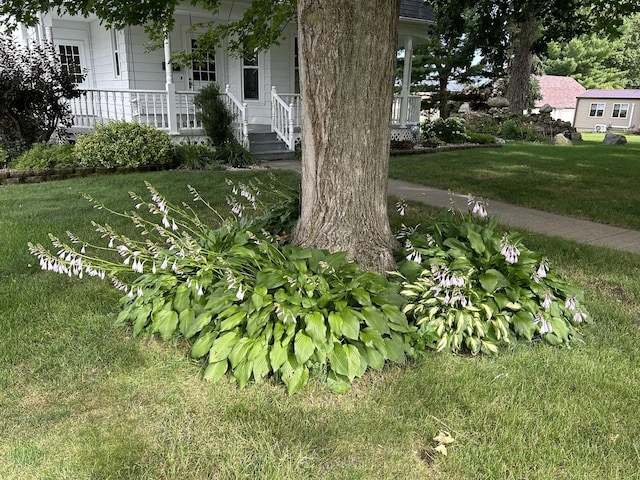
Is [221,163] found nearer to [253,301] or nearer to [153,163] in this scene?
[153,163]

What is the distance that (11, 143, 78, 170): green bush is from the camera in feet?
29.0

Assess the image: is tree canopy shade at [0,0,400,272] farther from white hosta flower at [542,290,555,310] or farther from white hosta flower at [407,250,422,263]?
white hosta flower at [542,290,555,310]

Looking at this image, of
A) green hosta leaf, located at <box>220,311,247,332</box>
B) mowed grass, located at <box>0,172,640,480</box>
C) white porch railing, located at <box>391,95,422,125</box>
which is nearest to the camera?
mowed grass, located at <box>0,172,640,480</box>

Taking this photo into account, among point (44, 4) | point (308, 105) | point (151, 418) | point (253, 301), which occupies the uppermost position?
point (44, 4)

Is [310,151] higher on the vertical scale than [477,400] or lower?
higher

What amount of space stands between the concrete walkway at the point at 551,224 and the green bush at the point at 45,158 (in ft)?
19.9

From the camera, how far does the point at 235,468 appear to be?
77.2 inches

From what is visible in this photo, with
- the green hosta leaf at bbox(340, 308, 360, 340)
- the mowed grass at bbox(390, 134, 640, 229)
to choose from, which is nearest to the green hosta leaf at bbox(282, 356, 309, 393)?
the green hosta leaf at bbox(340, 308, 360, 340)

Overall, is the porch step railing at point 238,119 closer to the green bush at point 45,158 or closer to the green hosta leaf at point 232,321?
the green bush at point 45,158

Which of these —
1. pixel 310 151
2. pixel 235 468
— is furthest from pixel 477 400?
pixel 310 151

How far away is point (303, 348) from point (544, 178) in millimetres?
8202

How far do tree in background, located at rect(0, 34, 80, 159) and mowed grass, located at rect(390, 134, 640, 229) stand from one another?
274 inches

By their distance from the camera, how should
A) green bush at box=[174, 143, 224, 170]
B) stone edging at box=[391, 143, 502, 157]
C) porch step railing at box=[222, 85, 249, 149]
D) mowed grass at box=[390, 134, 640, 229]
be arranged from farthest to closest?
stone edging at box=[391, 143, 502, 157]
porch step railing at box=[222, 85, 249, 149]
green bush at box=[174, 143, 224, 170]
mowed grass at box=[390, 134, 640, 229]

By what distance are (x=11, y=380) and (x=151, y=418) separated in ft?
2.88
